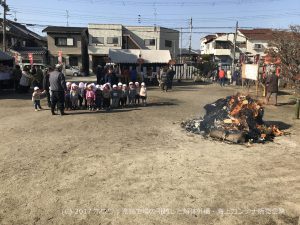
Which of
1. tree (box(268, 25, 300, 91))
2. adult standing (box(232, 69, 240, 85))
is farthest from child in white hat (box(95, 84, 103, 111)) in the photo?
adult standing (box(232, 69, 240, 85))

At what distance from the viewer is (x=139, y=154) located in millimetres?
8133

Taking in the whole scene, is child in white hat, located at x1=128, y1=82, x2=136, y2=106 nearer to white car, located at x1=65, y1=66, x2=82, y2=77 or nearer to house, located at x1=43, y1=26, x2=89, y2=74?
white car, located at x1=65, y1=66, x2=82, y2=77

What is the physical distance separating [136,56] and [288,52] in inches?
489

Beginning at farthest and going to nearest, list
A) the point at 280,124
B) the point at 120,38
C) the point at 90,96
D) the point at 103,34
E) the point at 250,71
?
the point at 120,38, the point at 103,34, the point at 250,71, the point at 90,96, the point at 280,124

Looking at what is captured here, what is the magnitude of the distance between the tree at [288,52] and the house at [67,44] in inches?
1262

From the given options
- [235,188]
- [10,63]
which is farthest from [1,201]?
[10,63]

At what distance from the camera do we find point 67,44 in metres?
48.8

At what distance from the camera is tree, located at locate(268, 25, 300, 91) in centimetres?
1814

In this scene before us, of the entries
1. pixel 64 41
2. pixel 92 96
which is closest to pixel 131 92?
pixel 92 96

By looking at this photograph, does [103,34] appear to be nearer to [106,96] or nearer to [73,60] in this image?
[73,60]

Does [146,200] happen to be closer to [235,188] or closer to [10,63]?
[235,188]

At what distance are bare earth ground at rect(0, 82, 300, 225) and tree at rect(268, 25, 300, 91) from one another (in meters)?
8.02

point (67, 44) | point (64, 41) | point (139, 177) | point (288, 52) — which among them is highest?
point (64, 41)

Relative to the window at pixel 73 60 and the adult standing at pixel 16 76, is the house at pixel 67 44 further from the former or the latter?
the adult standing at pixel 16 76
